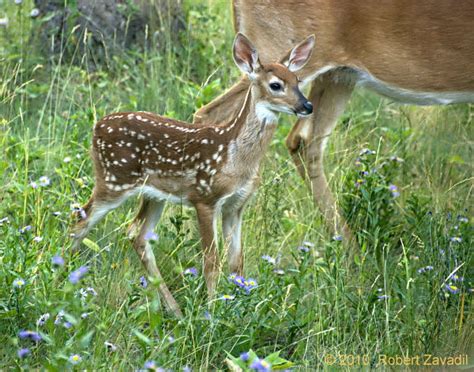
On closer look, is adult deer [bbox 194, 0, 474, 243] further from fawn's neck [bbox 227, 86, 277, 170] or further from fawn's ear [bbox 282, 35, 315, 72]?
fawn's neck [bbox 227, 86, 277, 170]

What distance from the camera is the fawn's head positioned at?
17.1ft

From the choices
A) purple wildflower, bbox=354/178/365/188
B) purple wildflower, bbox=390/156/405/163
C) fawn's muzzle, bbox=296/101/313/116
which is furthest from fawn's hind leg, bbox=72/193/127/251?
purple wildflower, bbox=390/156/405/163

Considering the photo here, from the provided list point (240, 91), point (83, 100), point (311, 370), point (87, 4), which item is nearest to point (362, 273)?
point (311, 370)

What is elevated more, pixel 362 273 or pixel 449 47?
pixel 449 47

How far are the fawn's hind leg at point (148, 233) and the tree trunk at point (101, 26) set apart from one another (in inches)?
84.1

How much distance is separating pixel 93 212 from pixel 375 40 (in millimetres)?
2127

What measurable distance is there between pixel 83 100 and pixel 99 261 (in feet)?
7.29

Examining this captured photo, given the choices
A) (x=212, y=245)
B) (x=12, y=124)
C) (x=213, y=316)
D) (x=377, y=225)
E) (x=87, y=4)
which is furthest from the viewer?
(x=87, y=4)

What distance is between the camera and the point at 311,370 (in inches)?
184

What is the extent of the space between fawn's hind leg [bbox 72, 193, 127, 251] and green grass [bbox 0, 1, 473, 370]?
0.29 ft

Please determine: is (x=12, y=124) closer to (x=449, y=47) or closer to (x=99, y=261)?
(x=99, y=261)

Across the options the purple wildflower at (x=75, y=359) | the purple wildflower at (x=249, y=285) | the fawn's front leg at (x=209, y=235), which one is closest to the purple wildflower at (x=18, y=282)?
the purple wildflower at (x=75, y=359)

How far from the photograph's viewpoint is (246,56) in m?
5.45

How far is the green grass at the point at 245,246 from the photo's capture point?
15.1 feet
